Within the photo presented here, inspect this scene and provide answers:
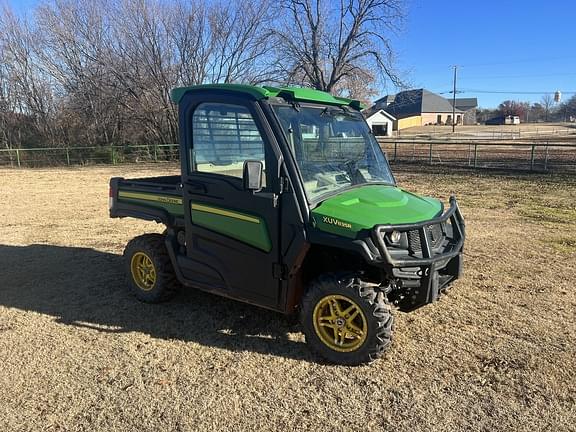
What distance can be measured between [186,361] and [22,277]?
126 inches

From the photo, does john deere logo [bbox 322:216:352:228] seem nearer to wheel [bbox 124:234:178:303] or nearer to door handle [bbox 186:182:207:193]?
door handle [bbox 186:182:207:193]

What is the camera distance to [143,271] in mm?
4875

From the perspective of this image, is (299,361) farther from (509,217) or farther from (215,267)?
(509,217)

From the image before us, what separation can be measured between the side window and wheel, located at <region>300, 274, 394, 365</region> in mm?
1086

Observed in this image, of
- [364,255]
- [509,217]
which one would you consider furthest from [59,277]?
[509,217]

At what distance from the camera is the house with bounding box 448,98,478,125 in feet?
396

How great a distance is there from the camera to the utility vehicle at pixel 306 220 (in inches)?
133

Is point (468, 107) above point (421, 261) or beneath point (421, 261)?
above

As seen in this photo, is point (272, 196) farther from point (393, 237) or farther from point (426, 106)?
point (426, 106)

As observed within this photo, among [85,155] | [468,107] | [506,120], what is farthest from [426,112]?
[85,155]

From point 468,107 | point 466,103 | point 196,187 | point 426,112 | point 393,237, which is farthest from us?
point 466,103

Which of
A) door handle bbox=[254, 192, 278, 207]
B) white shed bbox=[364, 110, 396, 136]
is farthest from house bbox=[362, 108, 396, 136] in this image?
door handle bbox=[254, 192, 278, 207]

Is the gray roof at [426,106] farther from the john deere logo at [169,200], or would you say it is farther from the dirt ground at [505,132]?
the john deere logo at [169,200]

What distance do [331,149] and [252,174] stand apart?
83 centimetres
